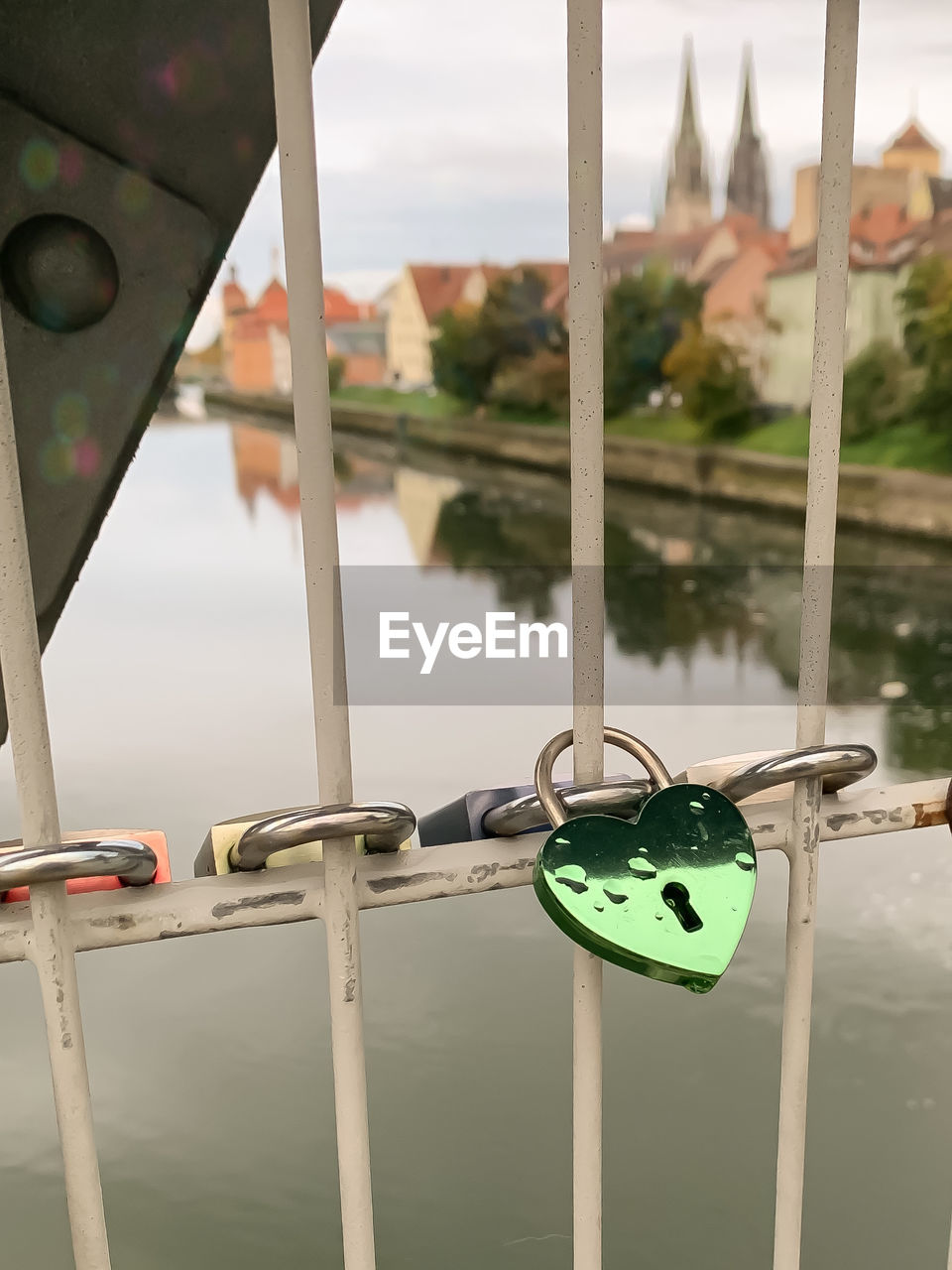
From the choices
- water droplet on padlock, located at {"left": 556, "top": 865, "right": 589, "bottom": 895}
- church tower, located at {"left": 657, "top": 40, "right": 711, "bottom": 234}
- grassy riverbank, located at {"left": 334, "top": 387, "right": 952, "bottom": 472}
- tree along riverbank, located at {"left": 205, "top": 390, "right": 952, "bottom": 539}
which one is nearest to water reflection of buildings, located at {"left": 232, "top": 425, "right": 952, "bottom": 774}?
tree along riverbank, located at {"left": 205, "top": 390, "right": 952, "bottom": 539}

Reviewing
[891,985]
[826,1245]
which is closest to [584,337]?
Result: [826,1245]

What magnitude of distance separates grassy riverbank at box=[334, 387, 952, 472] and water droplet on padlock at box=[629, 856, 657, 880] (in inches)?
194

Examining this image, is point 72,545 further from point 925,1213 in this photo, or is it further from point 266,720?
point 266,720

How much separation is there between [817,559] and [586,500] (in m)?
0.08

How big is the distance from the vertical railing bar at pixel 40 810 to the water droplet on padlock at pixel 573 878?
0.43 feet

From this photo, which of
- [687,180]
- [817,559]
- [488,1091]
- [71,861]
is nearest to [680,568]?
[687,180]

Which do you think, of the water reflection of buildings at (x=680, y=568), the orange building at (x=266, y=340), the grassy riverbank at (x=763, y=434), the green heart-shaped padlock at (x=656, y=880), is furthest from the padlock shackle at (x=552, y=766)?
the grassy riverbank at (x=763, y=434)

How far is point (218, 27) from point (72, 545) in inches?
8.1

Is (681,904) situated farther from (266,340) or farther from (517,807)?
(266,340)

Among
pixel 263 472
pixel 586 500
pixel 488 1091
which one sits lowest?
pixel 488 1091

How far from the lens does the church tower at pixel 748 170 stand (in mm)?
7242

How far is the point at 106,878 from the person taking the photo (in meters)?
0.29

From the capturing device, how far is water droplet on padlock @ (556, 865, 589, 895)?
0.27 m

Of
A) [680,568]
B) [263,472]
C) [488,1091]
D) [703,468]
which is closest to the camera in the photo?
[488,1091]
